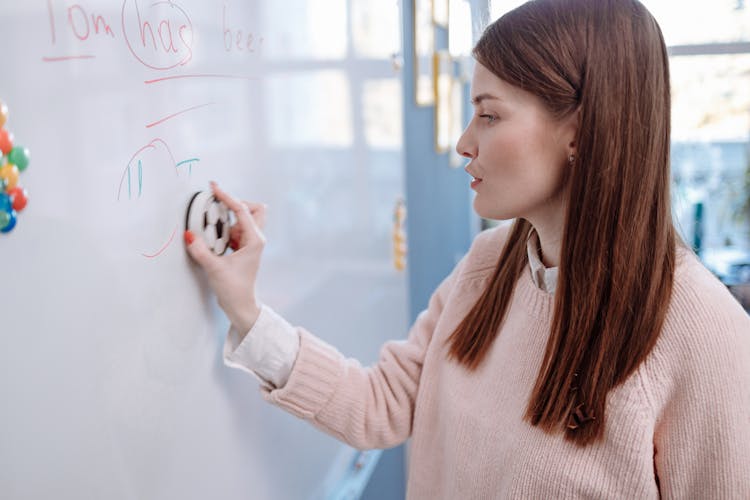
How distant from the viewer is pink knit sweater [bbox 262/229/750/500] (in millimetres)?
801

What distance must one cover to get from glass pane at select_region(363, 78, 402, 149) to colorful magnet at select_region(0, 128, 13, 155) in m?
0.95

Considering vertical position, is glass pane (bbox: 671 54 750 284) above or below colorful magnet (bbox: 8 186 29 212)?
below

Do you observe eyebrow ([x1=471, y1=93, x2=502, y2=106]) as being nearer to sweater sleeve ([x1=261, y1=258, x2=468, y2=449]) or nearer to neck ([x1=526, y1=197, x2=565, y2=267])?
neck ([x1=526, y1=197, x2=565, y2=267])

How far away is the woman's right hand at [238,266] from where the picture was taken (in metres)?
0.80

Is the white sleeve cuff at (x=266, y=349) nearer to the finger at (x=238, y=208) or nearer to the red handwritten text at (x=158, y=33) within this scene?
the finger at (x=238, y=208)

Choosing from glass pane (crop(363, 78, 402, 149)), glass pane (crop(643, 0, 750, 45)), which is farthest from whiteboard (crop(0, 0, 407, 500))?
glass pane (crop(643, 0, 750, 45))

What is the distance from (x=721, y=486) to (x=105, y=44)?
0.83m

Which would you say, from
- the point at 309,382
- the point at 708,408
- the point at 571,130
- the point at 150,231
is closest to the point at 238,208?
the point at 150,231

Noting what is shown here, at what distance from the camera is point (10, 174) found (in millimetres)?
508

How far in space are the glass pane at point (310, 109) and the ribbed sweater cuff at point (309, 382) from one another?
306 millimetres

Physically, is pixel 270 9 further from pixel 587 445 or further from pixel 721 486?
pixel 721 486

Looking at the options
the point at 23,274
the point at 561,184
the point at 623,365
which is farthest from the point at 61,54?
the point at 623,365

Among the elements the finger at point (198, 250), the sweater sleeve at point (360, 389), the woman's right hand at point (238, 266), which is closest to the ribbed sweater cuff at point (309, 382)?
the sweater sleeve at point (360, 389)

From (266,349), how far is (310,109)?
41 centimetres
